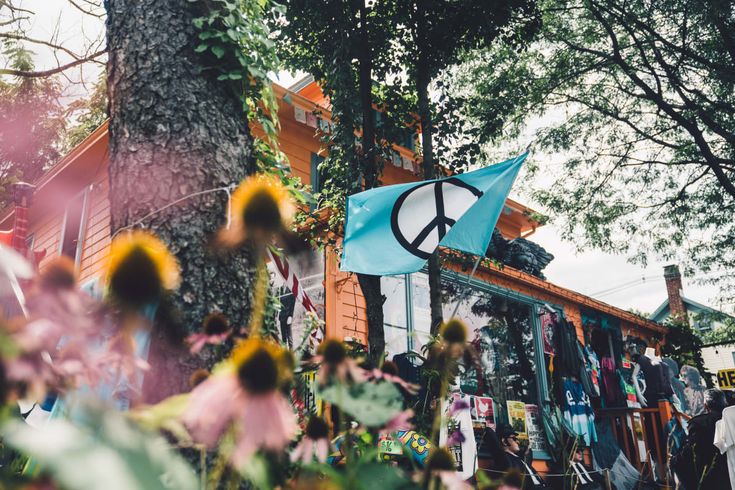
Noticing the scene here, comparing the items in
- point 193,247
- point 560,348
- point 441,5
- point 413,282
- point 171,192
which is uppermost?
point 441,5

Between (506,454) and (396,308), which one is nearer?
(506,454)

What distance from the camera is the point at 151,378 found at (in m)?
1.68

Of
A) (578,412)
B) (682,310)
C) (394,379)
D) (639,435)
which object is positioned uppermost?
(682,310)

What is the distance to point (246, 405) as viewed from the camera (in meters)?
0.61

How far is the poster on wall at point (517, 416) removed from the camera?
373 inches

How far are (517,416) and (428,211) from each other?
21.2 ft

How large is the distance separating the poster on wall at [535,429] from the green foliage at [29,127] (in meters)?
14.9

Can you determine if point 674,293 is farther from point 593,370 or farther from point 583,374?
point 583,374

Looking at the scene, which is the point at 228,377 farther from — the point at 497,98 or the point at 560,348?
the point at 560,348

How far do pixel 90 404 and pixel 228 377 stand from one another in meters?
0.20

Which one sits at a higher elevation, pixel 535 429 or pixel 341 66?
pixel 341 66

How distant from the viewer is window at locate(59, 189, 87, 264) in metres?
10.3

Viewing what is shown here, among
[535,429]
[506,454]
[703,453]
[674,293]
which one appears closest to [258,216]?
[506,454]

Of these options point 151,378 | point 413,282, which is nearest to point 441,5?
point 413,282
